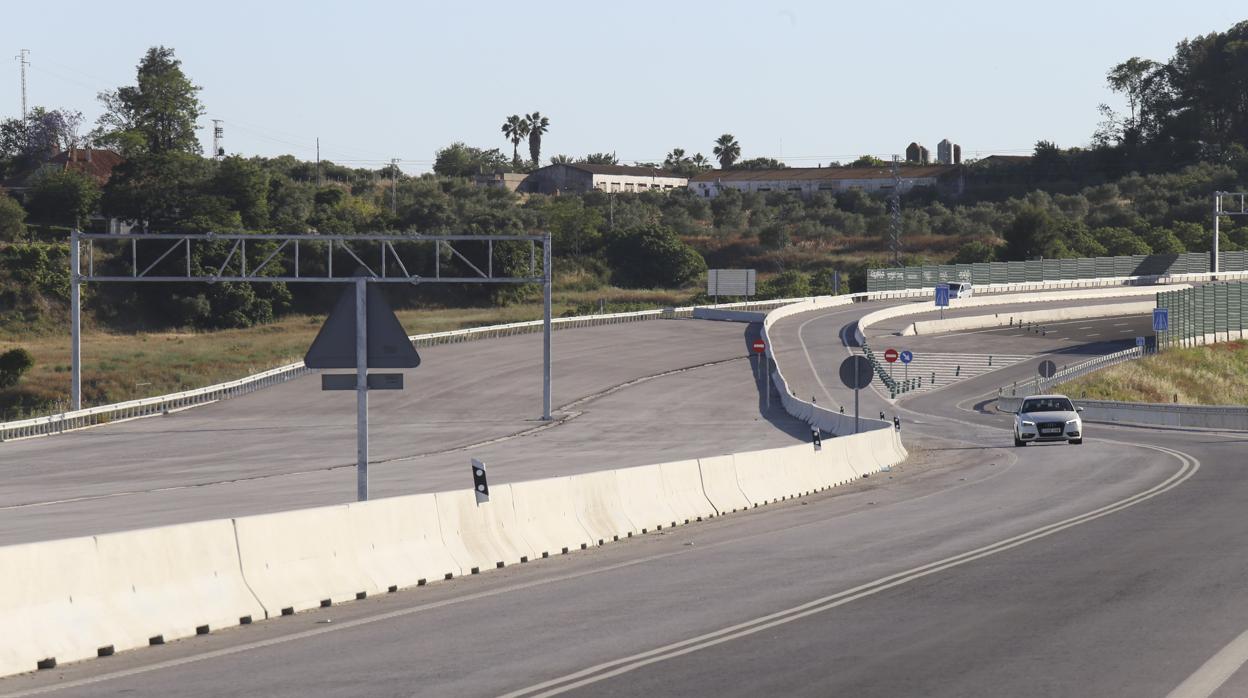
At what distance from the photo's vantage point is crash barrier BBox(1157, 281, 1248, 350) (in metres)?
87.0

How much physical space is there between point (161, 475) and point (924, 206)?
154121 millimetres

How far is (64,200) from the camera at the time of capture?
115 meters

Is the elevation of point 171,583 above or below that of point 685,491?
above

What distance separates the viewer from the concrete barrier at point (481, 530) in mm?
16312

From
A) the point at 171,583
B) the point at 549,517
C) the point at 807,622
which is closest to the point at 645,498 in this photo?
the point at 549,517

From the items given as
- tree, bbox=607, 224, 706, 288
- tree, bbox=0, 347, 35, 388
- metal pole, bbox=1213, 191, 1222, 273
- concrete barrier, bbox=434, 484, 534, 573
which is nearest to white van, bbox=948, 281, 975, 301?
metal pole, bbox=1213, 191, 1222, 273

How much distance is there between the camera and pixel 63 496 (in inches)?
1234

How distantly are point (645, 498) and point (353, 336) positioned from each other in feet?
24.9

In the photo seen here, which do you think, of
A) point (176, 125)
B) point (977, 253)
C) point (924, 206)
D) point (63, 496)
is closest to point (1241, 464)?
point (63, 496)

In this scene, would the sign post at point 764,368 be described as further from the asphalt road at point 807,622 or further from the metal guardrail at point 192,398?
the asphalt road at point 807,622

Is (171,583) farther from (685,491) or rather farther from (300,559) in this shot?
(685,491)

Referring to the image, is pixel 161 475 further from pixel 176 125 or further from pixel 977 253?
pixel 176 125

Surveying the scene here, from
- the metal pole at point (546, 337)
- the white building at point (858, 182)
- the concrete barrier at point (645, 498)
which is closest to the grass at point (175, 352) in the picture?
the metal pole at point (546, 337)

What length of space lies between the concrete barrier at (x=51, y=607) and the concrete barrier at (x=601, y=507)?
8186 mm
